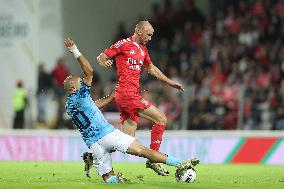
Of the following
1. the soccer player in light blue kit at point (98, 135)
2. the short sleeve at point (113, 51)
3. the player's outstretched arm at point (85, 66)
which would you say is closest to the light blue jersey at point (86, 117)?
the soccer player in light blue kit at point (98, 135)

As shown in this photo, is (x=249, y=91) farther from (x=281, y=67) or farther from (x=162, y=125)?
(x=162, y=125)

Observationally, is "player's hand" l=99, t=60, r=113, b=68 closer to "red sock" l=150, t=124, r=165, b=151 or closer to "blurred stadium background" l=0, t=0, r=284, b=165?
"red sock" l=150, t=124, r=165, b=151

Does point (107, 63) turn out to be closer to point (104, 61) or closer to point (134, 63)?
point (104, 61)

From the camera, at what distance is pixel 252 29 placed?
88.1ft

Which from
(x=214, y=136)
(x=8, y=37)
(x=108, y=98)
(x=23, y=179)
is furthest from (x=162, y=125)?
(x=8, y=37)

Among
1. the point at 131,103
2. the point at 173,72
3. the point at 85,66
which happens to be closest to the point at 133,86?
the point at 131,103

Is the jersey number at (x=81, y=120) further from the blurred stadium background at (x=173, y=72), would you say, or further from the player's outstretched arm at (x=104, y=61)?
the blurred stadium background at (x=173, y=72)

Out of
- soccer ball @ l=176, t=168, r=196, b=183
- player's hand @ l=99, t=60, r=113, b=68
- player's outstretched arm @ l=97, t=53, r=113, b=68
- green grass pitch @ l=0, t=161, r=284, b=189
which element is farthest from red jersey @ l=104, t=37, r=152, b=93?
soccer ball @ l=176, t=168, r=196, b=183

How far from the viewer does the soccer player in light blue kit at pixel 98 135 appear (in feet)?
40.9

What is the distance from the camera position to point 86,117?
41.4 feet

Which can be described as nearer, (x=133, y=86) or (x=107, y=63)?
(x=107, y=63)

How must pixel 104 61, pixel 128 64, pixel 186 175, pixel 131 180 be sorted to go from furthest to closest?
pixel 128 64, pixel 104 61, pixel 131 180, pixel 186 175

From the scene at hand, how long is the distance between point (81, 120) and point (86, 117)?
0.08 metres

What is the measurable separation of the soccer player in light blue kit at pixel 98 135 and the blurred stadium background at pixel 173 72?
32.8 feet
